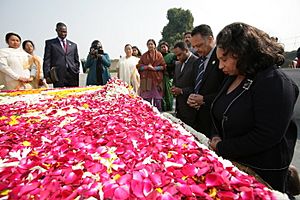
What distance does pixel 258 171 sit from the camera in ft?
5.72

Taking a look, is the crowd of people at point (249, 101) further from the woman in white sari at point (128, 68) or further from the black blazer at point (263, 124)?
the woman in white sari at point (128, 68)

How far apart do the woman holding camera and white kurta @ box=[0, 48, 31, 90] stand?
143 centimetres

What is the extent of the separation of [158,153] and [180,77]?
272 cm

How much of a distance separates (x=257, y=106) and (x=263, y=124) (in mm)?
118

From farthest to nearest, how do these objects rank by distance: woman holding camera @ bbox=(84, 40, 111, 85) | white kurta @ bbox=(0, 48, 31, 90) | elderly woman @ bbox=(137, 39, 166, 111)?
elderly woman @ bbox=(137, 39, 166, 111)
woman holding camera @ bbox=(84, 40, 111, 85)
white kurta @ bbox=(0, 48, 31, 90)

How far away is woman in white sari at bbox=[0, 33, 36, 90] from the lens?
17.9 ft

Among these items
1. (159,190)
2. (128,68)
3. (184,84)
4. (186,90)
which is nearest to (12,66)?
(128,68)

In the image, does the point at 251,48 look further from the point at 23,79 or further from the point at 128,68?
the point at 128,68

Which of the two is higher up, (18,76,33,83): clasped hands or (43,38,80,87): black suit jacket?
(43,38,80,87): black suit jacket

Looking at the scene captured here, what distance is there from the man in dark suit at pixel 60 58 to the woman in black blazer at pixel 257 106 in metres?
4.63

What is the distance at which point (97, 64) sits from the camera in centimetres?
618

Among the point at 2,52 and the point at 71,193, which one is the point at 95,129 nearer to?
the point at 71,193

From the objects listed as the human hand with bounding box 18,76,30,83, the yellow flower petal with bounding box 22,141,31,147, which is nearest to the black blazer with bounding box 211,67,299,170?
the yellow flower petal with bounding box 22,141,31,147

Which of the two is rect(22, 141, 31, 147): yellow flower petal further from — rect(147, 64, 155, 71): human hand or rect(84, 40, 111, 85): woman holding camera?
rect(147, 64, 155, 71): human hand
